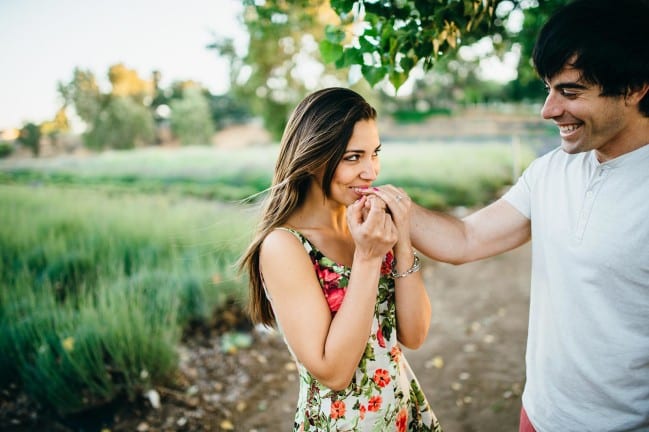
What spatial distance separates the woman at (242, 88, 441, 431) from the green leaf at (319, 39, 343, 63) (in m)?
0.67

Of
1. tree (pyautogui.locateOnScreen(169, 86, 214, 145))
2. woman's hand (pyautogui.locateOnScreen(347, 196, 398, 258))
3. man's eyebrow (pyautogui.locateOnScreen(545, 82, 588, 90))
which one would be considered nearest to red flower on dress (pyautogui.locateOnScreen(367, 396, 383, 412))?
woman's hand (pyautogui.locateOnScreen(347, 196, 398, 258))

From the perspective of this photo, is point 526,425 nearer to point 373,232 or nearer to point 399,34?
point 373,232

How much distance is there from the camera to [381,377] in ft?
5.55

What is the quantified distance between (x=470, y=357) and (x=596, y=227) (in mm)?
3459

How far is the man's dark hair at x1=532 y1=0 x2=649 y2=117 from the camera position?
1.58 m

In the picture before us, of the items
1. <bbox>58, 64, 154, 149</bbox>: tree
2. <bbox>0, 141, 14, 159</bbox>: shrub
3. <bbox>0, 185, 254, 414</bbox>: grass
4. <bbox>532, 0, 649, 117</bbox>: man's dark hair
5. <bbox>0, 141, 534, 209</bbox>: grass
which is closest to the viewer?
<bbox>532, 0, 649, 117</bbox>: man's dark hair

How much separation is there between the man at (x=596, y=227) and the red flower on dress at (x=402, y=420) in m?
0.52

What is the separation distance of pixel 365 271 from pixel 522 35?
11.0 feet

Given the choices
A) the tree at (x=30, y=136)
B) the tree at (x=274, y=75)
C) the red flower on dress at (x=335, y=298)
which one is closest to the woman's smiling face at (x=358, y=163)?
the red flower on dress at (x=335, y=298)

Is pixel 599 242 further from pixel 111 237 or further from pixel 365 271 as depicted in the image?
pixel 111 237

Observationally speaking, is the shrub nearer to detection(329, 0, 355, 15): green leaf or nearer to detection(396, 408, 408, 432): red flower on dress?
detection(329, 0, 355, 15): green leaf

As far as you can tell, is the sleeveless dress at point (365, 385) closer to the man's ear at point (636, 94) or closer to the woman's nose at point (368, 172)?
the woman's nose at point (368, 172)

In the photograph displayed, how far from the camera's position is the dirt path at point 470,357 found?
3775 mm

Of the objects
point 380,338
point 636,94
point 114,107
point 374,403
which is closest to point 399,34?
point 636,94
